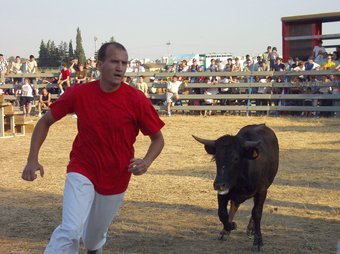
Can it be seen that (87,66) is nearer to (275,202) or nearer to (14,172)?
(14,172)

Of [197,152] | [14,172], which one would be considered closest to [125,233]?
[14,172]

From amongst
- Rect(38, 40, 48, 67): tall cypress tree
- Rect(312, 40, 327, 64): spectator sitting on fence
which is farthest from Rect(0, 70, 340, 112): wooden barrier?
Rect(38, 40, 48, 67): tall cypress tree

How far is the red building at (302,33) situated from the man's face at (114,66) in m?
23.4

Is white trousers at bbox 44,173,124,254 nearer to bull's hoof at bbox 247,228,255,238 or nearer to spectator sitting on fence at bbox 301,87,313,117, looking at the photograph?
bull's hoof at bbox 247,228,255,238

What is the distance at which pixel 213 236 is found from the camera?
739cm

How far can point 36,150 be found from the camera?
4.90m

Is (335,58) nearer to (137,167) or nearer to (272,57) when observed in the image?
(272,57)

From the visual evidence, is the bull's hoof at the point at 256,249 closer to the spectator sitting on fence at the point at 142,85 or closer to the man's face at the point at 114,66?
the man's face at the point at 114,66

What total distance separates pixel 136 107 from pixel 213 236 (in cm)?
288

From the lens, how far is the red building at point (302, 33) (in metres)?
27.4

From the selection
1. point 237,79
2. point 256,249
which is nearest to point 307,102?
point 237,79

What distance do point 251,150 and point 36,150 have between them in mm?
2845

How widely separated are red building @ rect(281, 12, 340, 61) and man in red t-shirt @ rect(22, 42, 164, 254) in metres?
23.4

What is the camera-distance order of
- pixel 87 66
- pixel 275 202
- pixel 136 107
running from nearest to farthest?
pixel 136 107 < pixel 275 202 < pixel 87 66
